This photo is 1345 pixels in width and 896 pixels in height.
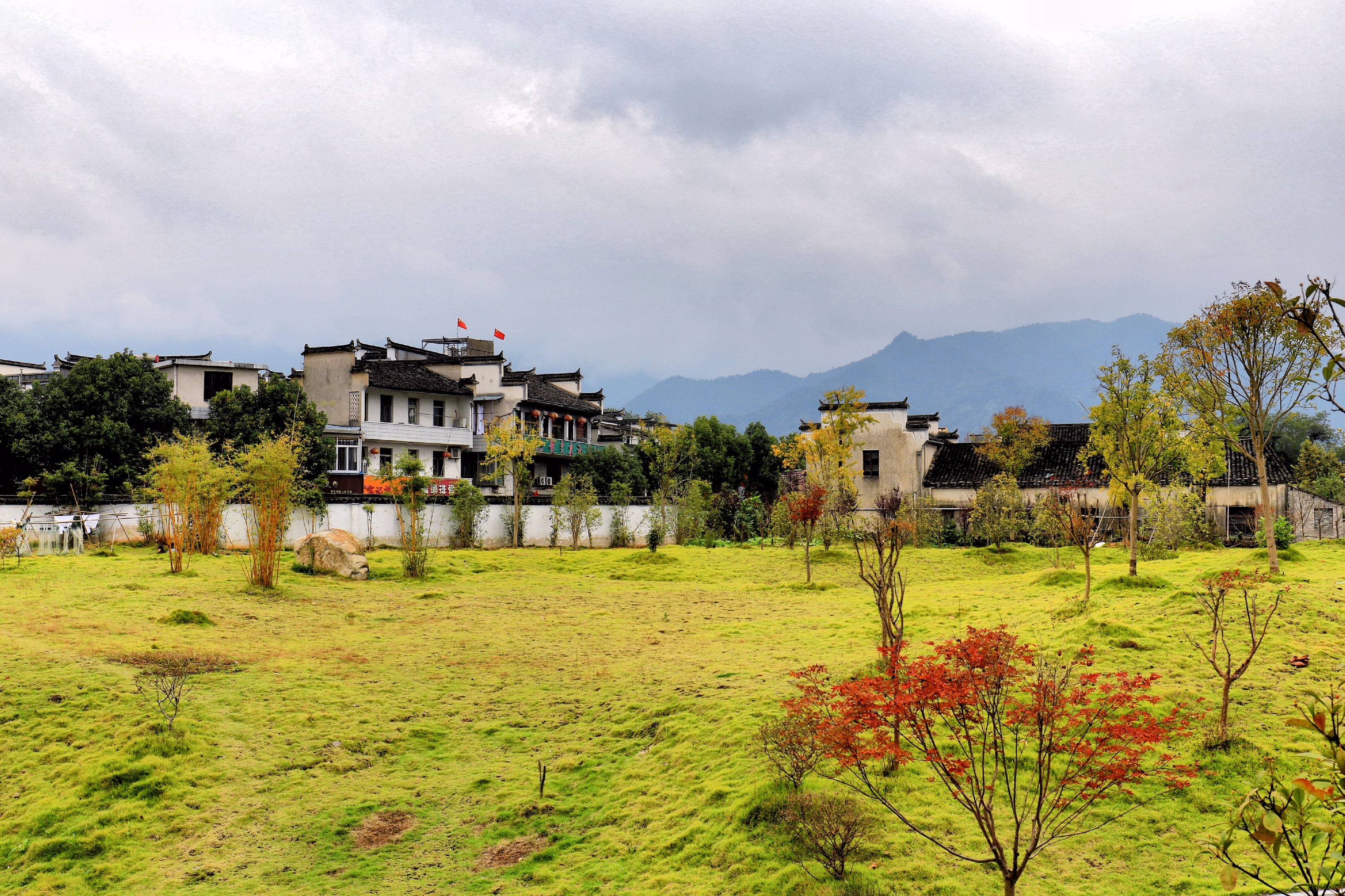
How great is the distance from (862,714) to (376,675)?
300 inches

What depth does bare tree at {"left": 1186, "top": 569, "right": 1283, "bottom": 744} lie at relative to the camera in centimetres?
711

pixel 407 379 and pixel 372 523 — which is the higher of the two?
pixel 407 379

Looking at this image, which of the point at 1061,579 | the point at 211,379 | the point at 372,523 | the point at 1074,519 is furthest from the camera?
the point at 211,379

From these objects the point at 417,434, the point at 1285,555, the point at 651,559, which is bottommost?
the point at 651,559

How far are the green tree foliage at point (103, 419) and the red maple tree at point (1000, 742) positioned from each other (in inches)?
936

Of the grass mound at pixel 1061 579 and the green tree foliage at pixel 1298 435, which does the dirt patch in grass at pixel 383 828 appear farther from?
the green tree foliage at pixel 1298 435

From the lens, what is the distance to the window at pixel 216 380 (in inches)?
1419

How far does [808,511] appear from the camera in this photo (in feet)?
71.8

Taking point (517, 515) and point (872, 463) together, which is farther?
point (872, 463)

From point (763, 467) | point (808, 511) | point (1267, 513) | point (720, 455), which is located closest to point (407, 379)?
point (720, 455)

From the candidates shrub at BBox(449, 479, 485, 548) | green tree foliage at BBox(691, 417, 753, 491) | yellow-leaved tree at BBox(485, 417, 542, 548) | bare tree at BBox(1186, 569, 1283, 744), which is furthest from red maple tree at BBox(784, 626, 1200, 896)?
green tree foliage at BBox(691, 417, 753, 491)

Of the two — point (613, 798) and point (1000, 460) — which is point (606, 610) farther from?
point (1000, 460)

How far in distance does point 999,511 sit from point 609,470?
21170mm

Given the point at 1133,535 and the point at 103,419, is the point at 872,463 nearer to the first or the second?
the point at 1133,535
